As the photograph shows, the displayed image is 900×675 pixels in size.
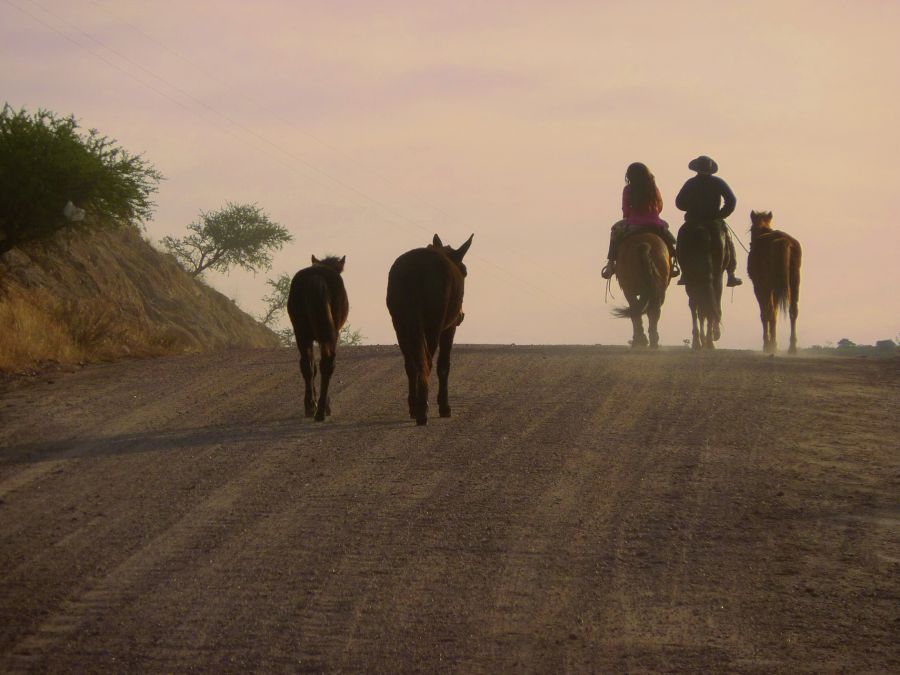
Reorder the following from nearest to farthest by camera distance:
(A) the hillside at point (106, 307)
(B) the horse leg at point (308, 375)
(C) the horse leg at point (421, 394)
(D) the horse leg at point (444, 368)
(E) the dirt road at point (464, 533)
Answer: (E) the dirt road at point (464, 533) → (C) the horse leg at point (421, 394) → (D) the horse leg at point (444, 368) → (B) the horse leg at point (308, 375) → (A) the hillside at point (106, 307)

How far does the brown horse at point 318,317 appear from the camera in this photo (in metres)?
13.1

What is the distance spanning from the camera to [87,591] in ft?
25.4

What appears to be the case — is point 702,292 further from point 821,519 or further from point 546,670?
point 546,670

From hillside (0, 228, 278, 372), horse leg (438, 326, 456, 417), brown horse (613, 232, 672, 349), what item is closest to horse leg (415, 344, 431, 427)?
horse leg (438, 326, 456, 417)

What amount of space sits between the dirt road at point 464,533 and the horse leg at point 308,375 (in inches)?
11.9

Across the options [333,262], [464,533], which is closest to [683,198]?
[333,262]

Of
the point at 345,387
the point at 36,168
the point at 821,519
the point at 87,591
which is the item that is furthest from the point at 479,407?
the point at 36,168

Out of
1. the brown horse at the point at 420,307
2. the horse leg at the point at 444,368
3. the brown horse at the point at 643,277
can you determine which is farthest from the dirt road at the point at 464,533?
the brown horse at the point at 643,277

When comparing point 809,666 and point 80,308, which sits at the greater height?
point 80,308

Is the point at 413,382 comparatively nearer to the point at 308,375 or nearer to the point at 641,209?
the point at 308,375

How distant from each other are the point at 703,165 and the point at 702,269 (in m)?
1.81

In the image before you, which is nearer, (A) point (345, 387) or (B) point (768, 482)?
(B) point (768, 482)

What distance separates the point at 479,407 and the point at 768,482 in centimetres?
435

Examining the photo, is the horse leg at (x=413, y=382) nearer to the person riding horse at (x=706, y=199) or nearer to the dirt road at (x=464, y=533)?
the dirt road at (x=464, y=533)
